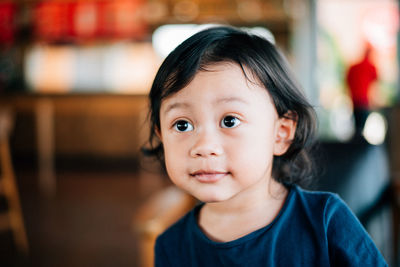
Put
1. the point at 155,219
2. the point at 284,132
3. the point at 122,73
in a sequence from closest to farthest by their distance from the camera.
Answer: the point at 284,132 → the point at 155,219 → the point at 122,73

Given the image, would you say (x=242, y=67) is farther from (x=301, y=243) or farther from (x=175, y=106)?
(x=301, y=243)

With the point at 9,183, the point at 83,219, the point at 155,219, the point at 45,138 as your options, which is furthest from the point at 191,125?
the point at 45,138

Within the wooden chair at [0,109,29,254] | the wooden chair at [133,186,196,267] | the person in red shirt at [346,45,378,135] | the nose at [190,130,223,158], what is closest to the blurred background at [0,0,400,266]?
the person in red shirt at [346,45,378,135]

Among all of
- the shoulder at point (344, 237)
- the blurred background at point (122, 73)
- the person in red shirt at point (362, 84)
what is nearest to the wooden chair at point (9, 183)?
the blurred background at point (122, 73)

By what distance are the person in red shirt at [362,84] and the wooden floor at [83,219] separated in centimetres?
223

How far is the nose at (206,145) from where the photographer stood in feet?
1.73

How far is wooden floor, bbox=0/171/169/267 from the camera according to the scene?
7.78 ft

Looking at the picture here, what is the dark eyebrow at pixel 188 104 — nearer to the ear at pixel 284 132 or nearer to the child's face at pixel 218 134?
the child's face at pixel 218 134

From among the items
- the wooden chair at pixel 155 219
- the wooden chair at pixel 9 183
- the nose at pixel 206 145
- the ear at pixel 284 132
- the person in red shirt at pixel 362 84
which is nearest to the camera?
the nose at pixel 206 145

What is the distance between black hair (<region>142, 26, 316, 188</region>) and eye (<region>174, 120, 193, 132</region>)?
0.15ft

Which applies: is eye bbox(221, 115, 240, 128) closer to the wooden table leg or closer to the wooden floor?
the wooden floor

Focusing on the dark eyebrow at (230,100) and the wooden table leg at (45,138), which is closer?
the dark eyebrow at (230,100)

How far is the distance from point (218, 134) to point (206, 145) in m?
0.03

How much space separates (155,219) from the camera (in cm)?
110
